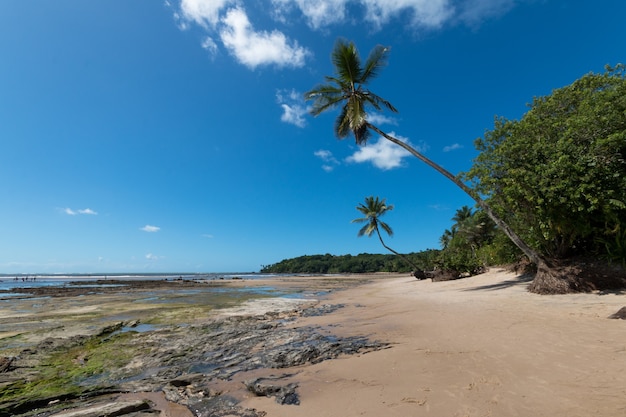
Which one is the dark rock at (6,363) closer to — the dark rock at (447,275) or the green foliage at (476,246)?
the green foliage at (476,246)

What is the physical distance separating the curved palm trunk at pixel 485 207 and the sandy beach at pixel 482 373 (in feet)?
17.9

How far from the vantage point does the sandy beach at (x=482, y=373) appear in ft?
11.5

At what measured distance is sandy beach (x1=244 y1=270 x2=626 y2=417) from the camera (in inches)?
137

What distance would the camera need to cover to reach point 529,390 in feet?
12.4

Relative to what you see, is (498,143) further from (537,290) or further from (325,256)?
(325,256)

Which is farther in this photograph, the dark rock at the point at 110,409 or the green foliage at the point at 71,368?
the green foliage at the point at 71,368

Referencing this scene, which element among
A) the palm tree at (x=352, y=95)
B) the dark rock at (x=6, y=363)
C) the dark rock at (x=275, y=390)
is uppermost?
the palm tree at (x=352, y=95)

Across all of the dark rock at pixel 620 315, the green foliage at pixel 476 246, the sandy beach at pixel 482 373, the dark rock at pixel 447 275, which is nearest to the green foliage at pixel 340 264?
the green foliage at pixel 476 246

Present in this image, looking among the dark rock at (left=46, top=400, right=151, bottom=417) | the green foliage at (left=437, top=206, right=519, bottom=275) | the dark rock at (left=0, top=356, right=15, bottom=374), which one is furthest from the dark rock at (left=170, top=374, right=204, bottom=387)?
the green foliage at (left=437, top=206, right=519, bottom=275)

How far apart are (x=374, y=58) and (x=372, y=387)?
18.2 metres

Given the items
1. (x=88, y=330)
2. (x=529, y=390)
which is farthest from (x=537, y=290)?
(x=88, y=330)

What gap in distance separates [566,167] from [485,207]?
Result: 13.5ft

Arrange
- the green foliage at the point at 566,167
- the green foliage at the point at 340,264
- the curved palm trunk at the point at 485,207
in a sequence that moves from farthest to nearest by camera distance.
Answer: the green foliage at the point at 340,264
the curved palm trunk at the point at 485,207
the green foliage at the point at 566,167

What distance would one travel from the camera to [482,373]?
439 cm
